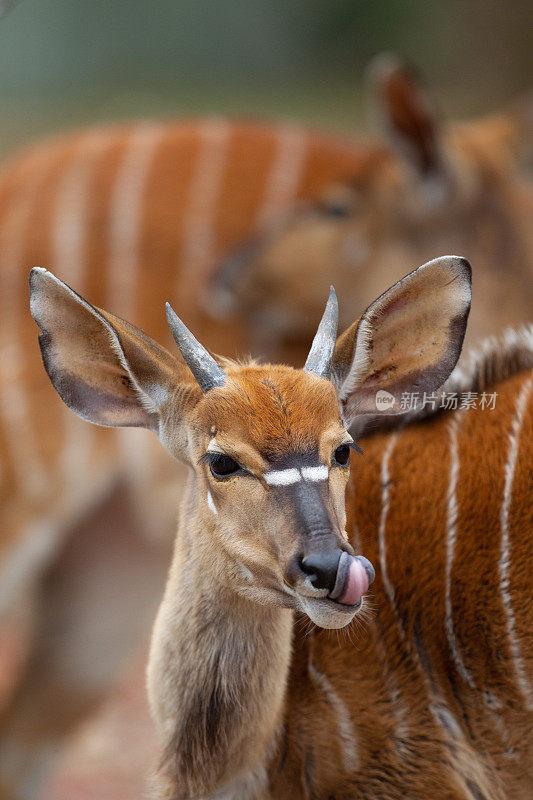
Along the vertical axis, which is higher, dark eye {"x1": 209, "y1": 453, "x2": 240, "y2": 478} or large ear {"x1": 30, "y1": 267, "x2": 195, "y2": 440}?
large ear {"x1": 30, "y1": 267, "x2": 195, "y2": 440}

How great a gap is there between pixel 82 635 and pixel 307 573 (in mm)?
2411

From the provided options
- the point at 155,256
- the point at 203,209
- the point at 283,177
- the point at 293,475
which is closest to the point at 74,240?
the point at 155,256

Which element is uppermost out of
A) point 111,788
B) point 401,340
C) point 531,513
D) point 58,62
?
point 58,62

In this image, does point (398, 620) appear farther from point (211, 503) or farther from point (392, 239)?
point (392, 239)

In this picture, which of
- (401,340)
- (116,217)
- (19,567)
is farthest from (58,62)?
(401,340)

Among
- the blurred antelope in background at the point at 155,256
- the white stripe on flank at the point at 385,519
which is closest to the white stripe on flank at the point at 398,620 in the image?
the white stripe on flank at the point at 385,519

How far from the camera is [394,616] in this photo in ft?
6.48

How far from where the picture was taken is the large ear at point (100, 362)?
5.73ft

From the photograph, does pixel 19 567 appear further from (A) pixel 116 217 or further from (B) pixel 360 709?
(B) pixel 360 709

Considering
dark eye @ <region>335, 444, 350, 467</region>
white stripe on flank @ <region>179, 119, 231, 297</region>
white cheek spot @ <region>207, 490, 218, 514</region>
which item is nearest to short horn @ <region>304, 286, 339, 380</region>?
dark eye @ <region>335, 444, 350, 467</region>

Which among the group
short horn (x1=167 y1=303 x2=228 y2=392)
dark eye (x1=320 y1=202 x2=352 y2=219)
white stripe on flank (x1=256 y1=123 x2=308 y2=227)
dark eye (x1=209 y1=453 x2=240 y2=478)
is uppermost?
white stripe on flank (x1=256 y1=123 x2=308 y2=227)

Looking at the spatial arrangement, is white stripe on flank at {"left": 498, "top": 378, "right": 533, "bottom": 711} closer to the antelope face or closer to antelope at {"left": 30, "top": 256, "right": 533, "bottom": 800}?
antelope at {"left": 30, "top": 256, "right": 533, "bottom": 800}

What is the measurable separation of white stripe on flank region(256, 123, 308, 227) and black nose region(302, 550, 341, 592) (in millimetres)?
2096

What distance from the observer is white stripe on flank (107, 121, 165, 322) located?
325 centimetres
